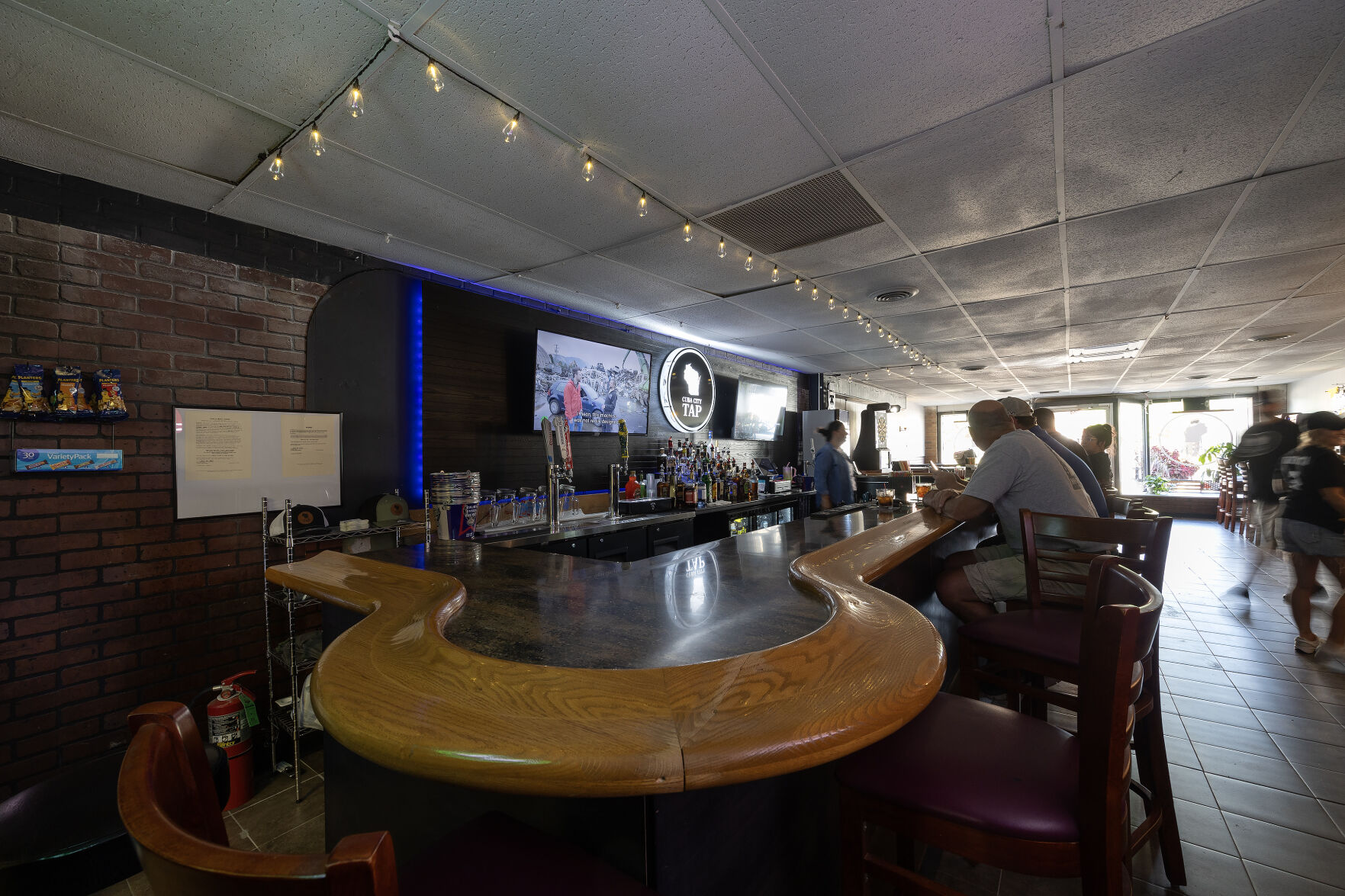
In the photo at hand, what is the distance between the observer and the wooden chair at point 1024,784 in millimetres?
919

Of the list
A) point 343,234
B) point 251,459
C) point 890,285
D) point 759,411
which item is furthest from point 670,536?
point 759,411

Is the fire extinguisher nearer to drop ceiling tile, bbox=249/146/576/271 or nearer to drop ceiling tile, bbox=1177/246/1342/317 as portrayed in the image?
drop ceiling tile, bbox=249/146/576/271

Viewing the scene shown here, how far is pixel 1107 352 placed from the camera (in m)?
6.98

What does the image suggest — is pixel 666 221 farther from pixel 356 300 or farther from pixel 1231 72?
pixel 1231 72

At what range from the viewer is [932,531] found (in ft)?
7.76

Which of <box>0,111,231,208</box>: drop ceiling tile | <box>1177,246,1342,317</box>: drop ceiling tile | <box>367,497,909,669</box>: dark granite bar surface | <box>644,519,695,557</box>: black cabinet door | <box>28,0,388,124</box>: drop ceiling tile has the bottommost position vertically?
<box>644,519,695,557</box>: black cabinet door

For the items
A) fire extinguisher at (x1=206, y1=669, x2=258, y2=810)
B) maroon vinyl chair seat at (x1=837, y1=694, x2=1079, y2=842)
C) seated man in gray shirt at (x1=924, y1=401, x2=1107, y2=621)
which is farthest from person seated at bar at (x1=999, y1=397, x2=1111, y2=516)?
fire extinguisher at (x1=206, y1=669, x2=258, y2=810)

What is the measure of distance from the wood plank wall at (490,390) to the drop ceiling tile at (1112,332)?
4774 millimetres

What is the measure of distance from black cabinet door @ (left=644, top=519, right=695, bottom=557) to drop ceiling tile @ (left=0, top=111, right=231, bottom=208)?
3.14 metres

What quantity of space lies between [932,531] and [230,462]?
3497 millimetres

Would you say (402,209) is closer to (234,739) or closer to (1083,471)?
(234,739)

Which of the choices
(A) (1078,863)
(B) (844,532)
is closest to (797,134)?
(B) (844,532)

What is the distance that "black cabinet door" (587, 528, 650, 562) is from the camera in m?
3.55

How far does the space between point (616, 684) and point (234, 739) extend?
2548 mm
